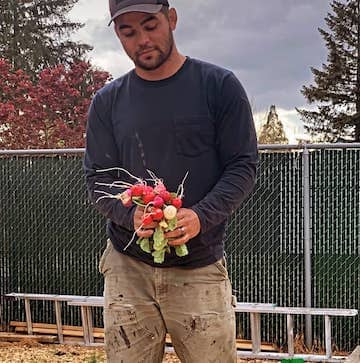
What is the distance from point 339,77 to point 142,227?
49.9ft

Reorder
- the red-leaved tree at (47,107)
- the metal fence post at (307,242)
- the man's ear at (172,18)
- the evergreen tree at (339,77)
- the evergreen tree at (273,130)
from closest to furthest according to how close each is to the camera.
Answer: the man's ear at (172,18), the metal fence post at (307,242), the red-leaved tree at (47,107), the evergreen tree at (273,130), the evergreen tree at (339,77)

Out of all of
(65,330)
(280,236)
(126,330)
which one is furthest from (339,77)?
(126,330)

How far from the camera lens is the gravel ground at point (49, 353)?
4941 millimetres

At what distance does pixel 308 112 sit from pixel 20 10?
8.71 metres

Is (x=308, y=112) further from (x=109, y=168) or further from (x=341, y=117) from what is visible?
(x=109, y=168)

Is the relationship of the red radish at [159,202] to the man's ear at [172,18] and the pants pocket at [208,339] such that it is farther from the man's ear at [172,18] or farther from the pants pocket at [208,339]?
the man's ear at [172,18]

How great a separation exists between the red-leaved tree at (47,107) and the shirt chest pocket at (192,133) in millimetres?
8400

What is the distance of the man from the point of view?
1.95 m

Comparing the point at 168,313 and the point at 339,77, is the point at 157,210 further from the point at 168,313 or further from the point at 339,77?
the point at 339,77

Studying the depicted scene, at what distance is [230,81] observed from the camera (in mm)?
1996

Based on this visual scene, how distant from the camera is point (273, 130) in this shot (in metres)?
11.4

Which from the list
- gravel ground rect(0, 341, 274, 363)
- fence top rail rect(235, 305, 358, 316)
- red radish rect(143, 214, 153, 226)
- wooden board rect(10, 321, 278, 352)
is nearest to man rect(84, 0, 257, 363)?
red radish rect(143, 214, 153, 226)

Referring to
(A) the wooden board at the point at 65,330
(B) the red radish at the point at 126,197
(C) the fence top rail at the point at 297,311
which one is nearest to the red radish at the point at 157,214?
(B) the red radish at the point at 126,197

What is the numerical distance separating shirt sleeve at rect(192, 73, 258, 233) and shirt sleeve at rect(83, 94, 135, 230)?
13.0 inches
